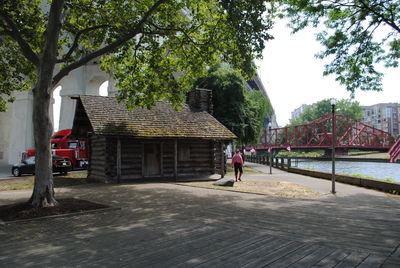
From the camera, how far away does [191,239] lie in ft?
18.6

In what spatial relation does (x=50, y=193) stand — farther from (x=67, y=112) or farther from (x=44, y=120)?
(x=67, y=112)

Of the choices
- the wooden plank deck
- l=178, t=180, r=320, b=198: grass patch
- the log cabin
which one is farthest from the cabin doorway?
the wooden plank deck

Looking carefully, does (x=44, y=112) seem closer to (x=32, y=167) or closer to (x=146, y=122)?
(x=146, y=122)

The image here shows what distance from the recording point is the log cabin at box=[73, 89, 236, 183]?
1714 cm

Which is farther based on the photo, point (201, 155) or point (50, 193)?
point (201, 155)

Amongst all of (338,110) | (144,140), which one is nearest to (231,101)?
(144,140)

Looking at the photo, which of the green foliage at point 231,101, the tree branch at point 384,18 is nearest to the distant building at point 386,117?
the green foliage at point 231,101

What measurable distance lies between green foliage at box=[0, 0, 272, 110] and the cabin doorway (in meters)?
4.37

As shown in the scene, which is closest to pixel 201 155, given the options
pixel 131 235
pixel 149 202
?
pixel 149 202

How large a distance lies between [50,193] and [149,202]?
2.92m

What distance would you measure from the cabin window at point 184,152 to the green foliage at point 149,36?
466 cm

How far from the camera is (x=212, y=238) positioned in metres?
5.72

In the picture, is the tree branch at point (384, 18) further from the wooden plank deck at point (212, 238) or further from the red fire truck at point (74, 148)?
the red fire truck at point (74, 148)

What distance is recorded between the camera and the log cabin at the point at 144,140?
56.2 ft
